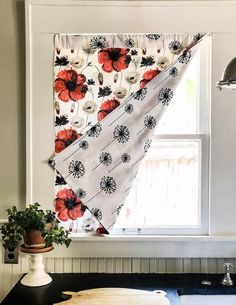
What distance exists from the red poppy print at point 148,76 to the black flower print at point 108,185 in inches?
20.8

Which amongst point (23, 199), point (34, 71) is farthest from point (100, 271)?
point (34, 71)

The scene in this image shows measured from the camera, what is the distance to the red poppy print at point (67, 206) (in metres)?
2.21

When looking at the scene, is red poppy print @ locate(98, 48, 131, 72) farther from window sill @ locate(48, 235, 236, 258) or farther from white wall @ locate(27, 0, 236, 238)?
window sill @ locate(48, 235, 236, 258)

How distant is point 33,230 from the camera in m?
1.98

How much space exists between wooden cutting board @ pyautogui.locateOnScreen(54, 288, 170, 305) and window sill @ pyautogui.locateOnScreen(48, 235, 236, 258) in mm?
295

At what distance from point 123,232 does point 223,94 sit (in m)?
0.92

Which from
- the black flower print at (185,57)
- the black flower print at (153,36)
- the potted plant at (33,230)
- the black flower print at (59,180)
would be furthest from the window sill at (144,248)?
the black flower print at (153,36)

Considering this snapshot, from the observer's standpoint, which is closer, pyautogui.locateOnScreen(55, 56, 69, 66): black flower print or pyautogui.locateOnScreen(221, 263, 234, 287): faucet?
pyautogui.locateOnScreen(221, 263, 234, 287): faucet

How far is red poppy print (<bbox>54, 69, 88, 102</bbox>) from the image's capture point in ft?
7.25

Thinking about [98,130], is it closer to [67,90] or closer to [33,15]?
[67,90]

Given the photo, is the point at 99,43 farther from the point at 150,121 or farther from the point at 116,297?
the point at 116,297

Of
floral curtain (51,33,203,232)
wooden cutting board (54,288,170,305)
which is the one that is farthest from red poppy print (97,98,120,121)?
wooden cutting board (54,288,170,305)

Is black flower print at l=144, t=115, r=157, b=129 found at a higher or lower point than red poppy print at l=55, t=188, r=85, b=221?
higher

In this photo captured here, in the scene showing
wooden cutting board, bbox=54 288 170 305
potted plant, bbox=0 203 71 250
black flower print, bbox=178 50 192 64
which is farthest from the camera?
black flower print, bbox=178 50 192 64
